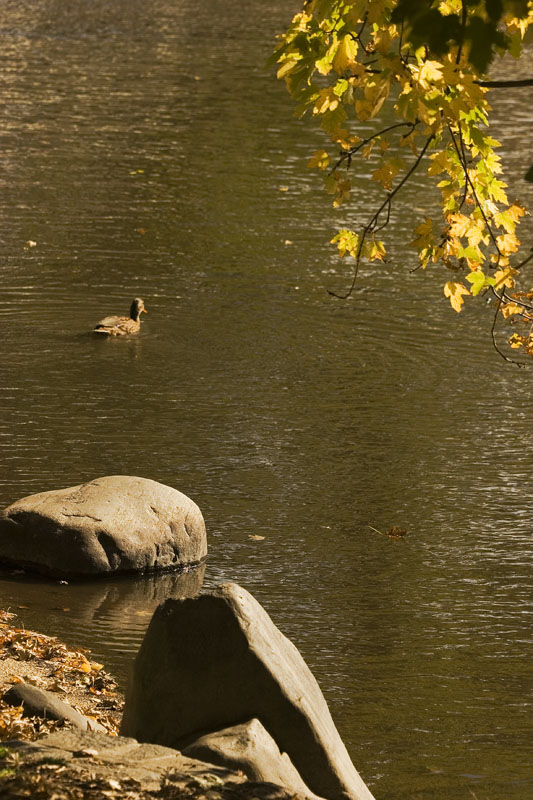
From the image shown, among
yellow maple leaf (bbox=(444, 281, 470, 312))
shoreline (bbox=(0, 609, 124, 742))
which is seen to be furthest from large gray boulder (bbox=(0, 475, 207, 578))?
yellow maple leaf (bbox=(444, 281, 470, 312))

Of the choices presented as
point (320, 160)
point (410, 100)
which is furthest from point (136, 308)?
point (410, 100)

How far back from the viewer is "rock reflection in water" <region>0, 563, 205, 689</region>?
905 cm

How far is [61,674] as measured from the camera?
8414 mm

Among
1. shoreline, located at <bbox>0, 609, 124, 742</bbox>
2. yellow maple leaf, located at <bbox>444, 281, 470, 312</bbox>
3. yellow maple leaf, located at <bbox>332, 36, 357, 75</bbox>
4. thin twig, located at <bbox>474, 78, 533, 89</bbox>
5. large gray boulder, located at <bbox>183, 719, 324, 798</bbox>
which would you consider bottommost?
shoreline, located at <bbox>0, 609, 124, 742</bbox>

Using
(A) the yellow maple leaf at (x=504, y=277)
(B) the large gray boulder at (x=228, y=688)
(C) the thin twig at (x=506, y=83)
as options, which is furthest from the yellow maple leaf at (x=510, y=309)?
(B) the large gray boulder at (x=228, y=688)

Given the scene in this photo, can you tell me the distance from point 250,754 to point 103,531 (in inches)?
161

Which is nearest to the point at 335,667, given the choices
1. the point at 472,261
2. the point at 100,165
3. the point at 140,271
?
the point at 472,261

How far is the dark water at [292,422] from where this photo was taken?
29.0 ft

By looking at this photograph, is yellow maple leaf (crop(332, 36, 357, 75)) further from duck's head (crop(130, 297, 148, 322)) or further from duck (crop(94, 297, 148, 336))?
duck's head (crop(130, 297, 148, 322))

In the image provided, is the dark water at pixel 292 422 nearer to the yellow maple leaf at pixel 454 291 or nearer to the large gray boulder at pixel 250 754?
the large gray boulder at pixel 250 754

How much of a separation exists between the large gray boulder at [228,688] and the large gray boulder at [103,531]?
3.04 metres

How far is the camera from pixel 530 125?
94.9 ft

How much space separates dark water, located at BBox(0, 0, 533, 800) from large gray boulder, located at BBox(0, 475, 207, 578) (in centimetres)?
20

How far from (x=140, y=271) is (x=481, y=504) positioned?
8.20m
